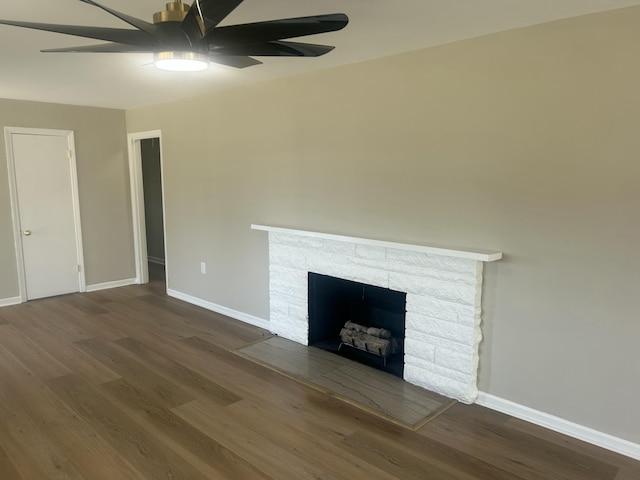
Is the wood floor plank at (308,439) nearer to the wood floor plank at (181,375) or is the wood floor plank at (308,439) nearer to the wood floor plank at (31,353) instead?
the wood floor plank at (181,375)

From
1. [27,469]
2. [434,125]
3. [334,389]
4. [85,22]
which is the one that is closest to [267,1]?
[85,22]

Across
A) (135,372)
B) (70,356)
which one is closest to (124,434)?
(135,372)

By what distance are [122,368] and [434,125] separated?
2921mm

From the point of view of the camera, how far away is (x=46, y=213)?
529 centimetres

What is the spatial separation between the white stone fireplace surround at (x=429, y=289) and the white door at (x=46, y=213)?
3.28 m

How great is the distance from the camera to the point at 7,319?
15.1 ft

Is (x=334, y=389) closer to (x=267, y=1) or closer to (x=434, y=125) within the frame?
(x=434, y=125)

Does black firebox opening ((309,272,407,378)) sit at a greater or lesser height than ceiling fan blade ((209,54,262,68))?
lesser

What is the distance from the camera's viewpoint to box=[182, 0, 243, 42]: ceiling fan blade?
146cm

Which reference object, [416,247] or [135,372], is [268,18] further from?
[135,372]


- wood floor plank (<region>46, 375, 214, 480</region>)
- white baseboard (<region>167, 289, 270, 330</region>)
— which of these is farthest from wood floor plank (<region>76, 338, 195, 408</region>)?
white baseboard (<region>167, 289, 270, 330</region>)

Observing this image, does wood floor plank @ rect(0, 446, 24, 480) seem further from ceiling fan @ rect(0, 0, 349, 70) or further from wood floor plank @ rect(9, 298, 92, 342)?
ceiling fan @ rect(0, 0, 349, 70)

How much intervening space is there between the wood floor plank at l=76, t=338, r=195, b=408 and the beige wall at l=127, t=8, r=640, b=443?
1.64m

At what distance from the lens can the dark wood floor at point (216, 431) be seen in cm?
228
